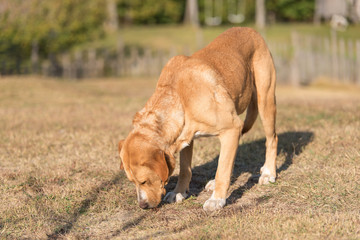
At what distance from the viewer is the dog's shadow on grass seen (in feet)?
20.2

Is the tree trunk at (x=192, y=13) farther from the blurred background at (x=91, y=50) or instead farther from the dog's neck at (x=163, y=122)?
the dog's neck at (x=163, y=122)

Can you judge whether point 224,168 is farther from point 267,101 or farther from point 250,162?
point 250,162

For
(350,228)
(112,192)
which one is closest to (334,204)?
(350,228)

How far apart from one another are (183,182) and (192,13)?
2082 inches

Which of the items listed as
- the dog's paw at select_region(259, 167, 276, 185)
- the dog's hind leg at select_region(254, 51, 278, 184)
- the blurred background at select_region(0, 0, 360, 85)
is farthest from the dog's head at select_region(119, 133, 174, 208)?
the blurred background at select_region(0, 0, 360, 85)

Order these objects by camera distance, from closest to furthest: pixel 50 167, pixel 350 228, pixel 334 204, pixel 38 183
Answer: pixel 350 228 → pixel 334 204 → pixel 38 183 → pixel 50 167

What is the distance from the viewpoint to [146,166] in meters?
4.61

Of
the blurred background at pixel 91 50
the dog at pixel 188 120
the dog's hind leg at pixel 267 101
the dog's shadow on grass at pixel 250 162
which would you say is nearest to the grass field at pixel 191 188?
the dog's shadow on grass at pixel 250 162

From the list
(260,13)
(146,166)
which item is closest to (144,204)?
(146,166)

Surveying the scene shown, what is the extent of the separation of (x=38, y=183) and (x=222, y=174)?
8.55 feet

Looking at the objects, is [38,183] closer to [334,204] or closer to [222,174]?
[222,174]

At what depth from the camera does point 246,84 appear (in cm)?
590

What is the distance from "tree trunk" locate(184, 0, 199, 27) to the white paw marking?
165 ft

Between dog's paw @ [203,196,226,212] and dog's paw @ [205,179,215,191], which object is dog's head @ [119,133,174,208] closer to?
dog's paw @ [203,196,226,212]
